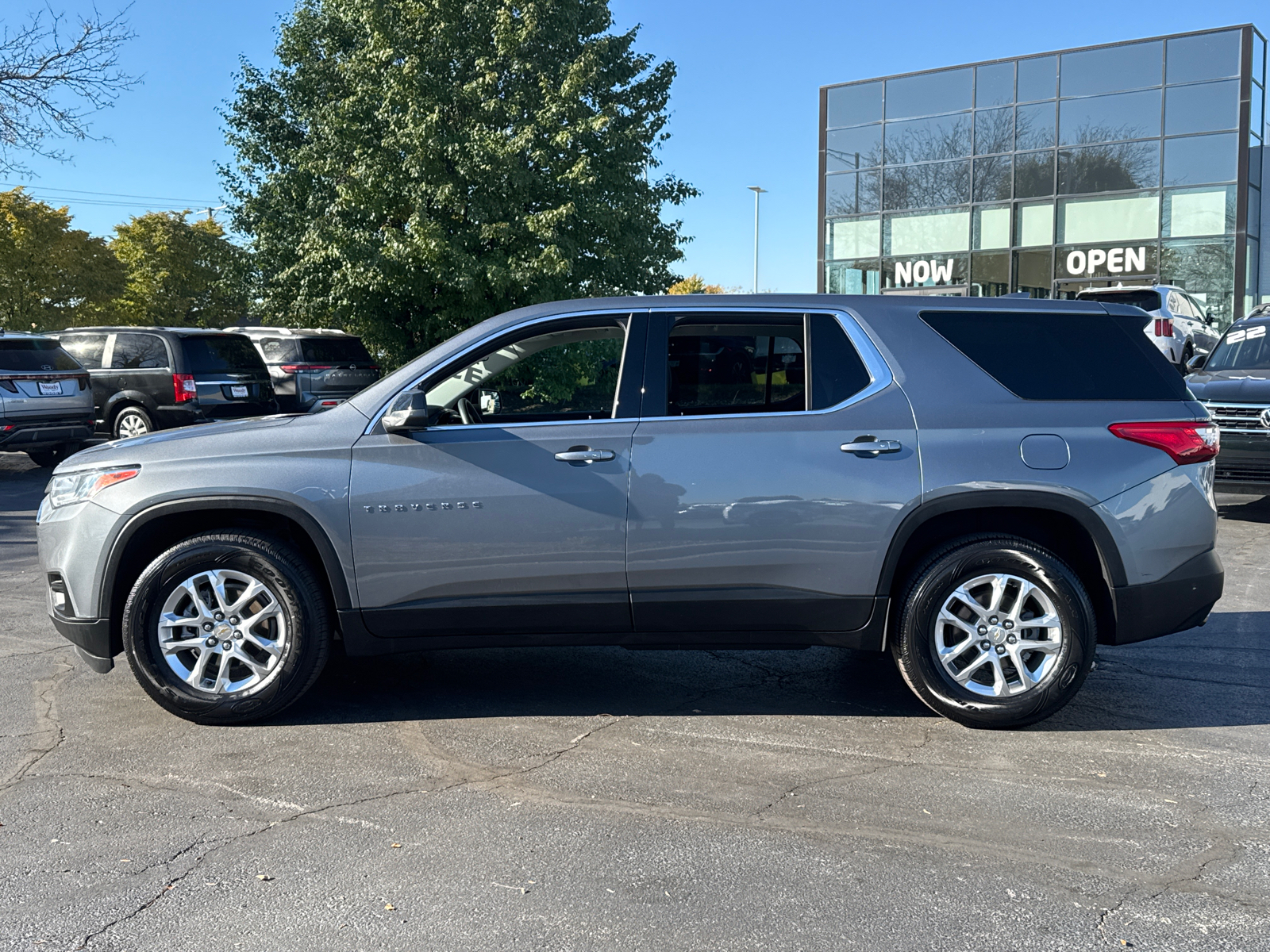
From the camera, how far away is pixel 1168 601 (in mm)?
4777

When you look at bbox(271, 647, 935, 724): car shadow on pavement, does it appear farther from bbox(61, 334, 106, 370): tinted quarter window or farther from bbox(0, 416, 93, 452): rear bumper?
bbox(61, 334, 106, 370): tinted quarter window

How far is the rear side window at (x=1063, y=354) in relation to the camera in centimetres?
486

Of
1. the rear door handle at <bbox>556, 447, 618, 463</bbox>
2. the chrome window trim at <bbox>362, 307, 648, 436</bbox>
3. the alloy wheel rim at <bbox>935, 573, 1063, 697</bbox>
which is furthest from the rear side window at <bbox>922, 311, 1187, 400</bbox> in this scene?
the rear door handle at <bbox>556, 447, 618, 463</bbox>

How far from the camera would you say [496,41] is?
1925 centimetres

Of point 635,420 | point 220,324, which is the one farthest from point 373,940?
point 220,324

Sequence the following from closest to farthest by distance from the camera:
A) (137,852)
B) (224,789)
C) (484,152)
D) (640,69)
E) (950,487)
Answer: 1. (137,852)
2. (224,789)
3. (950,487)
4. (484,152)
5. (640,69)

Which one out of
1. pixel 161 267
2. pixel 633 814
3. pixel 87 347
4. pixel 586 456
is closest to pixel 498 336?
pixel 586 456

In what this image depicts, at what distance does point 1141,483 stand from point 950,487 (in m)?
0.79

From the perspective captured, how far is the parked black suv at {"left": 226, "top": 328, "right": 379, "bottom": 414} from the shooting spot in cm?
1842

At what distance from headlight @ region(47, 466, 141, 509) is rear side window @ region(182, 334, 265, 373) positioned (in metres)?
10.6

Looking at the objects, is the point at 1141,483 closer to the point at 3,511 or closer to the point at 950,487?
the point at 950,487

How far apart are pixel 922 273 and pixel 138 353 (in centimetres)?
2255

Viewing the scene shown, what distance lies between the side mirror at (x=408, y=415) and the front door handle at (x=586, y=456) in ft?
1.86

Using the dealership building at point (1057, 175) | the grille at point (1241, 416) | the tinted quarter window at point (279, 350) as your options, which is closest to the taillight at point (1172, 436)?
the grille at point (1241, 416)
